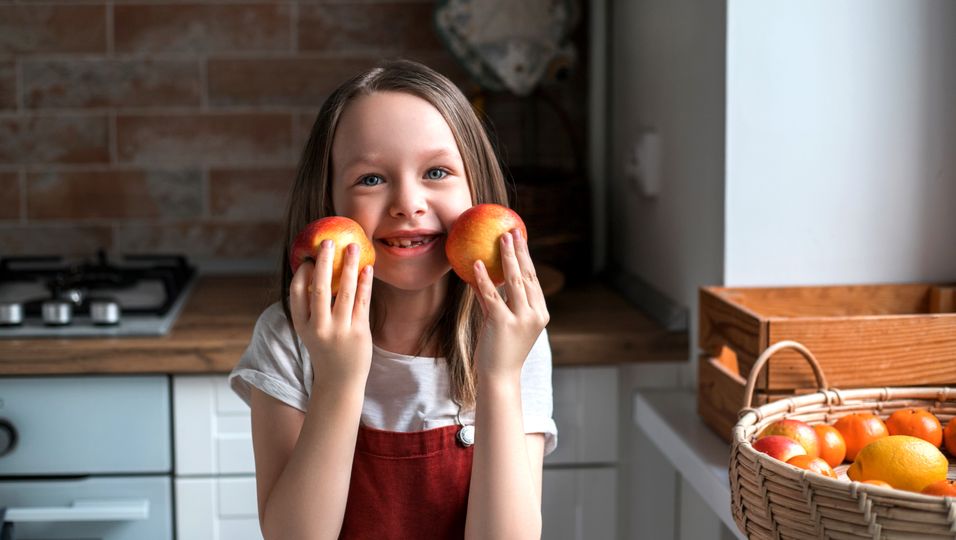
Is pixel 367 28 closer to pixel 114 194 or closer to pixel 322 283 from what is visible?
pixel 114 194

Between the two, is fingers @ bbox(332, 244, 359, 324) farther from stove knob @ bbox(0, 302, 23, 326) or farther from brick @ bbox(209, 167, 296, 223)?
brick @ bbox(209, 167, 296, 223)

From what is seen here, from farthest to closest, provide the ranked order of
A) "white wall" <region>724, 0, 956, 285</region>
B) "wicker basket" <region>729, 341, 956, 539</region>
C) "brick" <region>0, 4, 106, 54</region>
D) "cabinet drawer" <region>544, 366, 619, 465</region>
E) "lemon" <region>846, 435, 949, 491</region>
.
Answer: "brick" <region>0, 4, 106, 54</region> < "cabinet drawer" <region>544, 366, 619, 465</region> < "white wall" <region>724, 0, 956, 285</region> < "lemon" <region>846, 435, 949, 491</region> < "wicker basket" <region>729, 341, 956, 539</region>

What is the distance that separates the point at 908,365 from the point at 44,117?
5.57 ft

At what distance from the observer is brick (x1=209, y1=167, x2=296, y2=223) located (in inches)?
86.9

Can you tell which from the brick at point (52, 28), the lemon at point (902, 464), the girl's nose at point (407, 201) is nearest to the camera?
the lemon at point (902, 464)

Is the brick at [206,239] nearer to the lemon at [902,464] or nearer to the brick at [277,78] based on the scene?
the brick at [277,78]

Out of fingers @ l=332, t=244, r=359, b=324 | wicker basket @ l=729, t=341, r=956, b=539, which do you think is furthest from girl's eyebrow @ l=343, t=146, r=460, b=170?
wicker basket @ l=729, t=341, r=956, b=539

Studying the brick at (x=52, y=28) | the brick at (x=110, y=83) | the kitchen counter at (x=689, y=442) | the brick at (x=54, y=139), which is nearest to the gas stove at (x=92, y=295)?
the brick at (x=54, y=139)

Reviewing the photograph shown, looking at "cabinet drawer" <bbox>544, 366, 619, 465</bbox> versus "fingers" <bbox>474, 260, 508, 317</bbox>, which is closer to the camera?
"fingers" <bbox>474, 260, 508, 317</bbox>

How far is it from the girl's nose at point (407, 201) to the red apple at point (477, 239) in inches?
1.5

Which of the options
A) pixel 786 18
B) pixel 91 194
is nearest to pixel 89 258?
pixel 91 194

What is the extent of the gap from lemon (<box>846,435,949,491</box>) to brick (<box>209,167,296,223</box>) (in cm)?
149

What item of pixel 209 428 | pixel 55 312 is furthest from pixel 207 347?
pixel 55 312

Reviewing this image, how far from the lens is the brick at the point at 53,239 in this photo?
2178mm
